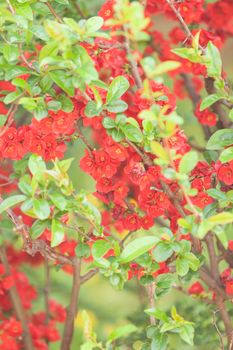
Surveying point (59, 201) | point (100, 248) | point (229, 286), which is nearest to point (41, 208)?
point (59, 201)

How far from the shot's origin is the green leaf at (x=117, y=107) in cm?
114

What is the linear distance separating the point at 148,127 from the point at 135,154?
17 centimetres

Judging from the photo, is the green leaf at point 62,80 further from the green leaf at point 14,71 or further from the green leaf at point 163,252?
the green leaf at point 163,252

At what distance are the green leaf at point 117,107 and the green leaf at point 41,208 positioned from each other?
20cm

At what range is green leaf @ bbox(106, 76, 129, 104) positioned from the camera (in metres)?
1.15

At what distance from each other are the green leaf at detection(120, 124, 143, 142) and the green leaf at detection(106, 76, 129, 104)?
0.05 meters

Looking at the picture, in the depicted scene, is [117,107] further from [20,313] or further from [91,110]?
[20,313]

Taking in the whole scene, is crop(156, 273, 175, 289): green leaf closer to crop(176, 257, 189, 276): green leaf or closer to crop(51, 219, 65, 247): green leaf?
crop(176, 257, 189, 276): green leaf

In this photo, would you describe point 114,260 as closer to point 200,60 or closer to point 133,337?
point 200,60

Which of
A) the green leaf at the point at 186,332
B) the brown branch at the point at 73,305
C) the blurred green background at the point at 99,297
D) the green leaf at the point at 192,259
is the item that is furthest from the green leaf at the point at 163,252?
the blurred green background at the point at 99,297

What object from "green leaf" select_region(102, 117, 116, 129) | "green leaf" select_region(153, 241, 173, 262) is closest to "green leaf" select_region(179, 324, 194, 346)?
"green leaf" select_region(153, 241, 173, 262)

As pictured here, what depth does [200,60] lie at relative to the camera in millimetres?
1120

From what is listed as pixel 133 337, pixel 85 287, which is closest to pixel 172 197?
pixel 133 337

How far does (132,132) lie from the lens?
114 cm
